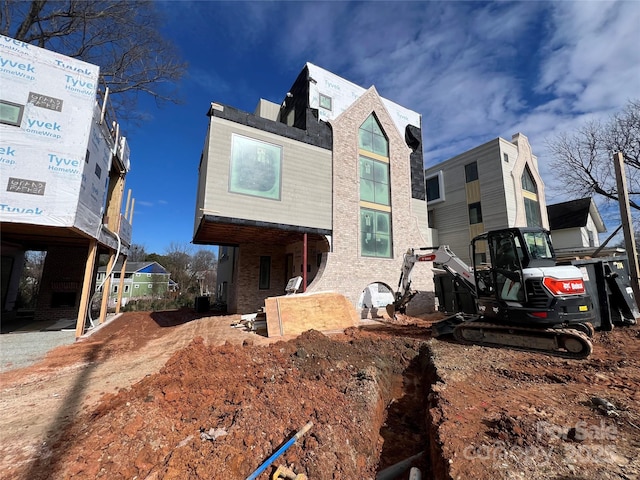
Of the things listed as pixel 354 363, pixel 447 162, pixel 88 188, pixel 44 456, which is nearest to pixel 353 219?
pixel 354 363

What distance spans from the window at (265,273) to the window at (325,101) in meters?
8.88

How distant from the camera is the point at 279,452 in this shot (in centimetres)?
313

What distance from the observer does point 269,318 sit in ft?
30.9

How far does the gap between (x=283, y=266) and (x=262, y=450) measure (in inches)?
515

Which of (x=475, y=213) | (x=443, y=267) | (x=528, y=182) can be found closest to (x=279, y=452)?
(x=443, y=267)

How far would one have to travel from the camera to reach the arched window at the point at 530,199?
2105 cm

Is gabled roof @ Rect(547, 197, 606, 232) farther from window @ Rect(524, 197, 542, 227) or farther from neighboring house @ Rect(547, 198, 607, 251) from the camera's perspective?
window @ Rect(524, 197, 542, 227)

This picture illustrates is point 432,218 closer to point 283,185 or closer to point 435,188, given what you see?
point 435,188

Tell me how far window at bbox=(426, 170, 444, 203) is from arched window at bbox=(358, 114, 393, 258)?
10.3 m

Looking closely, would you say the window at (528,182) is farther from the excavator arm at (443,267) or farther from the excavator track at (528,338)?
the excavator track at (528,338)

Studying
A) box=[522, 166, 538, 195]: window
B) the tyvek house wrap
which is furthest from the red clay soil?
box=[522, 166, 538, 195]: window

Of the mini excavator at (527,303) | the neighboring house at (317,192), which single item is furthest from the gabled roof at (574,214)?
the mini excavator at (527,303)

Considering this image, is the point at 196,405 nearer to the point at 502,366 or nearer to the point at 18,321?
the point at 502,366

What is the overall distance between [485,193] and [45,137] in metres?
23.9
